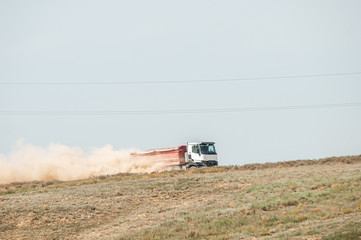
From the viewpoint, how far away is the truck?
6022 centimetres

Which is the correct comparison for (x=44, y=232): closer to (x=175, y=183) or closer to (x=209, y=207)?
(x=209, y=207)

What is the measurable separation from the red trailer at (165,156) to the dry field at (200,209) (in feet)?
52.2

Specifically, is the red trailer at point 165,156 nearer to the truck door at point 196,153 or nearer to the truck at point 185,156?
the truck at point 185,156

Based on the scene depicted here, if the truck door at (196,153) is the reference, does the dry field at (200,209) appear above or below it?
below

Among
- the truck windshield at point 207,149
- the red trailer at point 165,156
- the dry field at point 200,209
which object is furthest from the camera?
the red trailer at point 165,156

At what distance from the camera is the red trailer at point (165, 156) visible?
64.1 metres

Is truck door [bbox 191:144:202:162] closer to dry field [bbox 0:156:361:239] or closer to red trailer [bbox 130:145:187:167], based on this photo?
red trailer [bbox 130:145:187:167]

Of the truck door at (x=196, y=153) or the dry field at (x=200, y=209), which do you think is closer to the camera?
the dry field at (x=200, y=209)

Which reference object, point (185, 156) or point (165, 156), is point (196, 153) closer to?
point (185, 156)

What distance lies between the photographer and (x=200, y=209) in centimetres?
3350

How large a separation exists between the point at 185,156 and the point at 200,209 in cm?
2945

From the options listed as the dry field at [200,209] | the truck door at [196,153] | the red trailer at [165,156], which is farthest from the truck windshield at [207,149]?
the dry field at [200,209]

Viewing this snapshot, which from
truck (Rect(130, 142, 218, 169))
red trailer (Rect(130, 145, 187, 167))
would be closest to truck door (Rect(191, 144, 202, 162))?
truck (Rect(130, 142, 218, 169))

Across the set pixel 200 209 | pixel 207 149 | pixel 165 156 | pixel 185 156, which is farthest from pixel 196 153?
pixel 200 209
